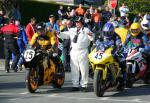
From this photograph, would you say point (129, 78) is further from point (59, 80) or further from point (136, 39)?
point (59, 80)

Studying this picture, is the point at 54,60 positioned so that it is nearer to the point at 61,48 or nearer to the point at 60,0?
the point at 61,48

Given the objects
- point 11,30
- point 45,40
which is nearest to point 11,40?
point 11,30

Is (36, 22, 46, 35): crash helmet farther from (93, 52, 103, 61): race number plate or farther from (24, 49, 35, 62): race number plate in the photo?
(93, 52, 103, 61): race number plate

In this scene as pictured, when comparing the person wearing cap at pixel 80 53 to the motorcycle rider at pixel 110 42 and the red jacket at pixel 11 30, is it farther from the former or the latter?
the red jacket at pixel 11 30

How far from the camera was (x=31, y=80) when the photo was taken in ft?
45.6

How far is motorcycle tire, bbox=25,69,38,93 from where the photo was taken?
13.8 meters

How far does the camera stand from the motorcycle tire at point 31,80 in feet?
45.2

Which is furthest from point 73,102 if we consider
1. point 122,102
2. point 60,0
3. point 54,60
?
point 60,0

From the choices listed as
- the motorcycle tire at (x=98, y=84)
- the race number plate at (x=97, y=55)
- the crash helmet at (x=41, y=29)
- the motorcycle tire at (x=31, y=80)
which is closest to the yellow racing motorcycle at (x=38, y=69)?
the motorcycle tire at (x=31, y=80)

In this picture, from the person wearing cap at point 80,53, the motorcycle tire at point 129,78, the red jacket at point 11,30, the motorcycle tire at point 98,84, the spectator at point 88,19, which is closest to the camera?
the motorcycle tire at point 98,84

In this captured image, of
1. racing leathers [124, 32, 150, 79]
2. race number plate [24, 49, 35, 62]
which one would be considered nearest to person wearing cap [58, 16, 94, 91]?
race number plate [24, 49, 35, 62]

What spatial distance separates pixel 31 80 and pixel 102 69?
1767 mm

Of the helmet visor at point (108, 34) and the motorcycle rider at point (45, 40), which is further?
the motorcycle rider at point (45, 40)

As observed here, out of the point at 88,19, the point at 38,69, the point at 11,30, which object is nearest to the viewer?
the point at 38,69
